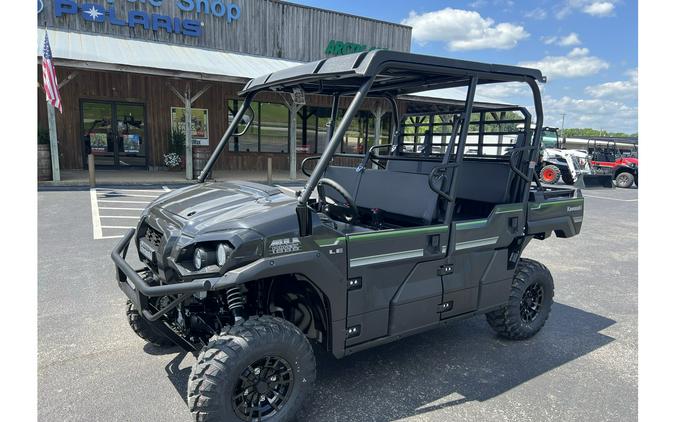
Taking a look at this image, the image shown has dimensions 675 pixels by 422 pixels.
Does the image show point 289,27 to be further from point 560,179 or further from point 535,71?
point 535,71

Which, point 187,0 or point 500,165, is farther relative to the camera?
point 187,0

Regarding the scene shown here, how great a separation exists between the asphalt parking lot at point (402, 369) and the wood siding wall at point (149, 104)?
9667 millimetres

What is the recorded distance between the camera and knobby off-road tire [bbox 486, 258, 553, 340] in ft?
12.3

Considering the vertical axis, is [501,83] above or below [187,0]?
below

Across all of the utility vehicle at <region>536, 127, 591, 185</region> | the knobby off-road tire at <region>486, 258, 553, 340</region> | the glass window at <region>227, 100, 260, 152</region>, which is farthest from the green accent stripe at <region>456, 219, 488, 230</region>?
the utility vehicle at <region>536, 127, 591, 185</region>

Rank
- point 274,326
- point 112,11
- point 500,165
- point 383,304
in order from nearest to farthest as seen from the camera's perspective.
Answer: point 274,326 → point 383,304 → point 500,165 → point 112,11

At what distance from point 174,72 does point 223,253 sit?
1051 centimetres

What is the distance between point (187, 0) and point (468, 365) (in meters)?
16.1

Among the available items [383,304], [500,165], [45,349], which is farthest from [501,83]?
[45,349]

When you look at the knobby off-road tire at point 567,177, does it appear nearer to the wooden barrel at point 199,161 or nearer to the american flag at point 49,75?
the wooden barrel at point 199,161

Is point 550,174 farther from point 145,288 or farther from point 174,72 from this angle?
point 145,288

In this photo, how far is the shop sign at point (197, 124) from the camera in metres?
15.1

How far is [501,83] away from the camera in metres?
3.40

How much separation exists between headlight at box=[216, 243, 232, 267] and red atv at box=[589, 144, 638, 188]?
2019 centimetres
